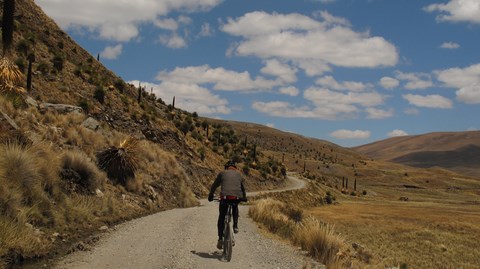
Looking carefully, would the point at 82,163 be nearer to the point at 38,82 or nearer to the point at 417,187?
the point at 38,82

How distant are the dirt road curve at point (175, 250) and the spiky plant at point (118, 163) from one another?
506 centimetres

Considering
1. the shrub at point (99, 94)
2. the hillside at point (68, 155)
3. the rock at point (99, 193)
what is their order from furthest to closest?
the shrub at point (99, 94) → the rock at point (99, 193) → the hillside at point (68, 155)

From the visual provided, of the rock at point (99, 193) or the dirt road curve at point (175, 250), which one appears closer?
the dirt road curve at point (175, 250)

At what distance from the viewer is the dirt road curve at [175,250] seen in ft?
36.5

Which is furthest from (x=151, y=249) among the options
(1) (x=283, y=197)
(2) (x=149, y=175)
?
(1) (x=283, y=197)

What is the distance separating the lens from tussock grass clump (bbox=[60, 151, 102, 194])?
17.3 meters

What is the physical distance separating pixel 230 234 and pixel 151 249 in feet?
7.71

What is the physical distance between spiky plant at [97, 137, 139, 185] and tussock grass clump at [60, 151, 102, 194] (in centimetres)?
333

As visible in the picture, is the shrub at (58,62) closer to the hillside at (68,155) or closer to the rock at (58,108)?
the hillside at (68,155)

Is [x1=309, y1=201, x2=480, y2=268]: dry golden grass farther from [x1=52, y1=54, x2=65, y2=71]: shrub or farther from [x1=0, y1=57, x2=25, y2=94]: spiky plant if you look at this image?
[x1=52, y1=54, x2=65, y2=71]: shrub

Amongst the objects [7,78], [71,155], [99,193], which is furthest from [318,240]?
[7,78]

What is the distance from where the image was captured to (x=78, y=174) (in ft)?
59.2

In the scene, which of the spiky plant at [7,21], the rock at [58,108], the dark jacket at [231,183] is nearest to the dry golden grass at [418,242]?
the dark jacket at [231,183]

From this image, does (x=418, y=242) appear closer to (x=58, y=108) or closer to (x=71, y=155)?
(x=58, y=108)
